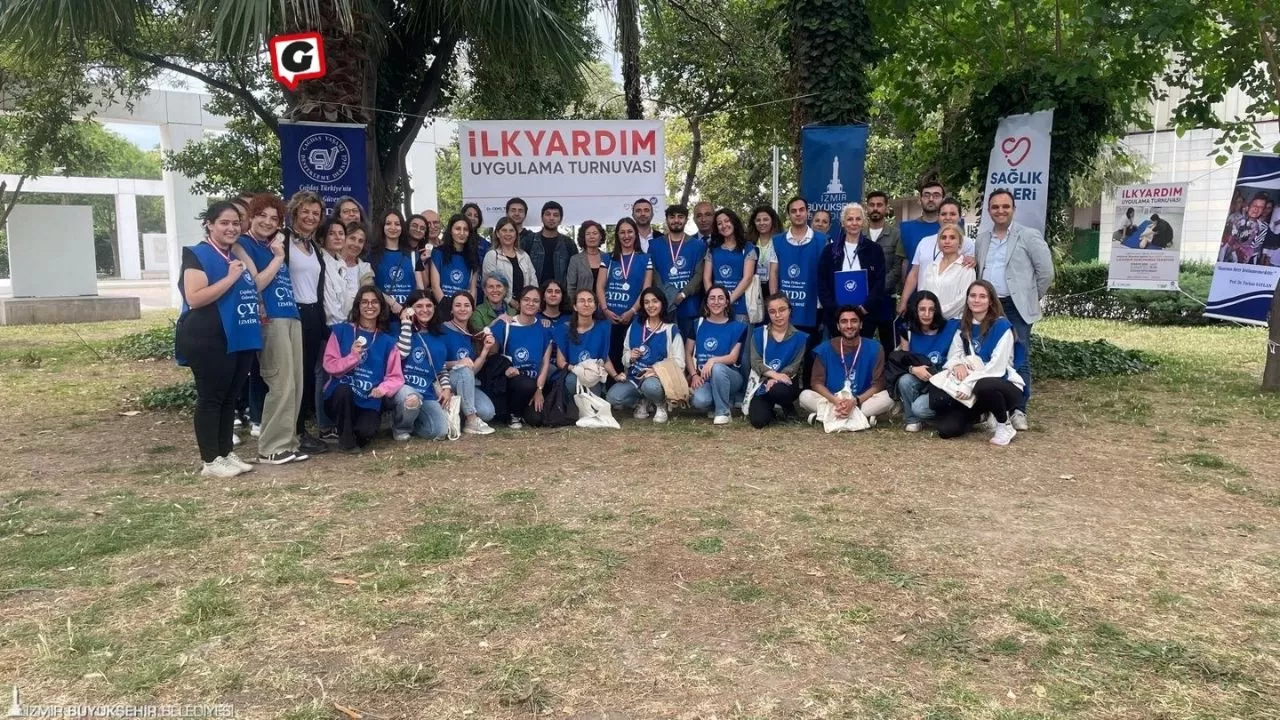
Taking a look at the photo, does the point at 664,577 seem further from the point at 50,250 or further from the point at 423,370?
the point at 50,250

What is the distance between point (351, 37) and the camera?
6.80m

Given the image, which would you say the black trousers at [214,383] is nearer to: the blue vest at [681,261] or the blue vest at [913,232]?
the blue vest at [681,261]

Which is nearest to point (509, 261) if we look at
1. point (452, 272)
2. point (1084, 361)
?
point (452, 272)

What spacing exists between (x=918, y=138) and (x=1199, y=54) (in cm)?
307

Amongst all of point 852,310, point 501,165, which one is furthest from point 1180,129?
point 501,165

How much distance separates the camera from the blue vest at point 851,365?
6121mm

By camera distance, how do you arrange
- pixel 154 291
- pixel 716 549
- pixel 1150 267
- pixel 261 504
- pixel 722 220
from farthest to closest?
pixel 154 291
pixel 1150 267
pixel 722 220
pixel 261 504
pixel 716 549

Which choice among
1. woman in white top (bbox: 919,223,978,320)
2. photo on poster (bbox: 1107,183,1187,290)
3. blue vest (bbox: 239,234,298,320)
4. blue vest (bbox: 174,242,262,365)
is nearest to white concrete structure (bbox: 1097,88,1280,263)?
photo on poster (bbox: 1107,183,1187,290)

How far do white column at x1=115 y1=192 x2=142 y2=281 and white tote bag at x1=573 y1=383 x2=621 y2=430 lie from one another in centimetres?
3035

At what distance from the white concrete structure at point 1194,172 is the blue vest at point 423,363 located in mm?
17970

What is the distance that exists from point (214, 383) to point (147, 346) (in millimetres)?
8157

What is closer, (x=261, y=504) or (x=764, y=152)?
(x=261, y=504)

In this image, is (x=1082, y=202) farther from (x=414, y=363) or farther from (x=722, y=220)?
(x=414, y=363)

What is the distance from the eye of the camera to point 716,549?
3.79 metres
